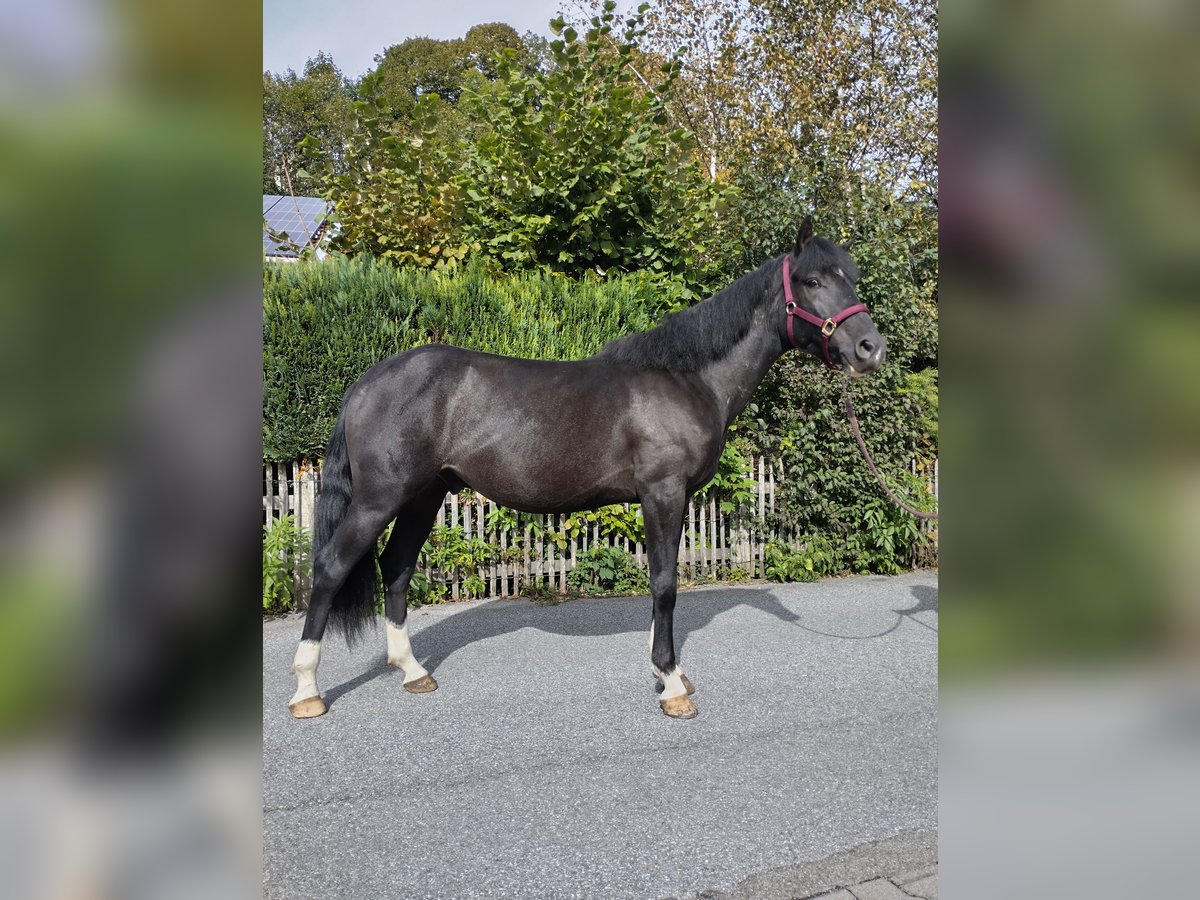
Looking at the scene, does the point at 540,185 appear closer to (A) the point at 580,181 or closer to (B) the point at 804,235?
(A) the point at 580,181

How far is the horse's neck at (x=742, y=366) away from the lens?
4043 millimetres

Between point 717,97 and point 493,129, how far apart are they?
6.49 metres

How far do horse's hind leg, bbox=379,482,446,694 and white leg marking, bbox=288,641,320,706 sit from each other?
→ 0.52m

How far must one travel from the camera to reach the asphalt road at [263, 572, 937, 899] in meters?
2.47

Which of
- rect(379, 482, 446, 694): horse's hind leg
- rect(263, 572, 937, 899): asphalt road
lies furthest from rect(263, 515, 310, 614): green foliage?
rect(379, 482, 446, 694): horse's hind leg

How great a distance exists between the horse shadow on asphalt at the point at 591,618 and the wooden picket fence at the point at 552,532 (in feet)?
Result: 0.91

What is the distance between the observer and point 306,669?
3.81 m

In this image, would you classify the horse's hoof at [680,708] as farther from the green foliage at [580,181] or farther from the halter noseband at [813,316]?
the green foliage at [580,181]

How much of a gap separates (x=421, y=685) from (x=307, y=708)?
596 millimetres

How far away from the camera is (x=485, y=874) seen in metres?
2.41

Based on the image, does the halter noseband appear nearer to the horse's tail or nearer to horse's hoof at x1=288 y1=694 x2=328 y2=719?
the horse's tail
